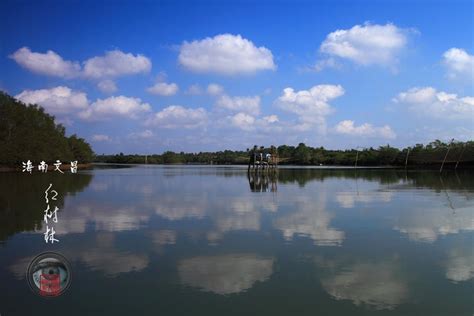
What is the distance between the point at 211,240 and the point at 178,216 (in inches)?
123

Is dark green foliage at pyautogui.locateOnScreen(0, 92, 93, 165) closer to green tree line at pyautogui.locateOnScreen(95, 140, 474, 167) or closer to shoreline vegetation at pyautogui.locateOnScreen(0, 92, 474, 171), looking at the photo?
shoreline vegetation at pyautogui.locateOnScreen(0, 92, 474, 171)

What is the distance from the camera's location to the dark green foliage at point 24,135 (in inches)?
1553

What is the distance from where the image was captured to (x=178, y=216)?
1066cm

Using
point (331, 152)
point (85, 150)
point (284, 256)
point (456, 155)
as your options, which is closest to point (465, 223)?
point (284, 256)

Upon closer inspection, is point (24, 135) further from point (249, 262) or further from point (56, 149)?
point (249, 262)

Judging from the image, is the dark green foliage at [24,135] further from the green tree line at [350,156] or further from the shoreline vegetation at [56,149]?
the green tree line at [350,156]

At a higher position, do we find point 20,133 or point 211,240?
point 20,133

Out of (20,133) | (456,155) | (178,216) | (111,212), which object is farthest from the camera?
(456,155)

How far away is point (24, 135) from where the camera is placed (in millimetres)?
41531

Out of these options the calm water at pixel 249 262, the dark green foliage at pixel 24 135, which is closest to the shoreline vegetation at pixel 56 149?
the dark green foliage at pixel 24 135

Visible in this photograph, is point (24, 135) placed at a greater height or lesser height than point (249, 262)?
greater

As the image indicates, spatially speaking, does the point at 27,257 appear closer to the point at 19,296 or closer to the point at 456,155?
the point at 19,296

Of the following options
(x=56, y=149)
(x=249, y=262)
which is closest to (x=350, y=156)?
(x=56, y=149)

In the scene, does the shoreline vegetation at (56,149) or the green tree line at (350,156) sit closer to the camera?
the shoreline vegetation at (56,149)
